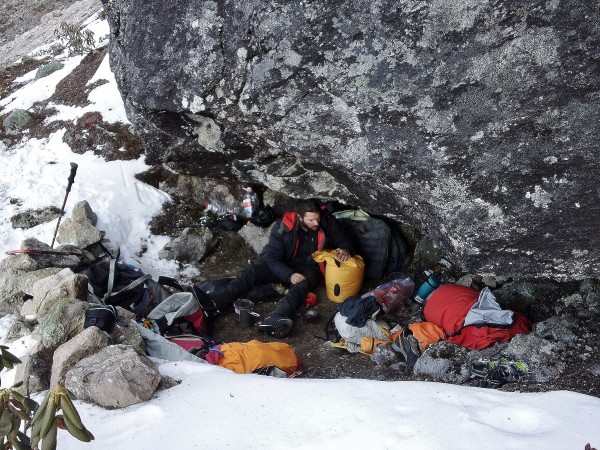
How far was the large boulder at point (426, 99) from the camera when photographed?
4.25 m

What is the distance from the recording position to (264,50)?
203 inches

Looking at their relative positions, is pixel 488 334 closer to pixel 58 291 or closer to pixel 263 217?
pixel 263 217

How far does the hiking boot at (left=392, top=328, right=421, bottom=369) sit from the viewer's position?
5.51 m

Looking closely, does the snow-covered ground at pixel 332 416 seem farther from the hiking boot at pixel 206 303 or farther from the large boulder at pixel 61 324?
the hiking boot at pixel 206 303

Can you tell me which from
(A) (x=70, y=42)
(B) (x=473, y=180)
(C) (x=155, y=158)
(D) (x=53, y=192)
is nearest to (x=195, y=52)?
(C) (x=155, y=158)

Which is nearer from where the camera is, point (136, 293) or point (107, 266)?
point (136, 293)

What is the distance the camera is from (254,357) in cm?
541

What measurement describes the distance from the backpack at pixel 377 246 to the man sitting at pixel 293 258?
0.38 meters

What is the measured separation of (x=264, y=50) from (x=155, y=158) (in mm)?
3187

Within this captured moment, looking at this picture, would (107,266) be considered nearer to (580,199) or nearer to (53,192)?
(53,192)


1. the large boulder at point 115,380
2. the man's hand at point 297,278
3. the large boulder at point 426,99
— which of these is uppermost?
the large boulder at point 426,99

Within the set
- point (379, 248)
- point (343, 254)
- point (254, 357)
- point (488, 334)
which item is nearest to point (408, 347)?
point (488, 334)

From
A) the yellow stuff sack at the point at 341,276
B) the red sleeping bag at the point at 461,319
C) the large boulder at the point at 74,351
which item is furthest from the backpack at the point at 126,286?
the red sleeping bag at the point at 461,319

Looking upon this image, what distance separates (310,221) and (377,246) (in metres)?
1.17
